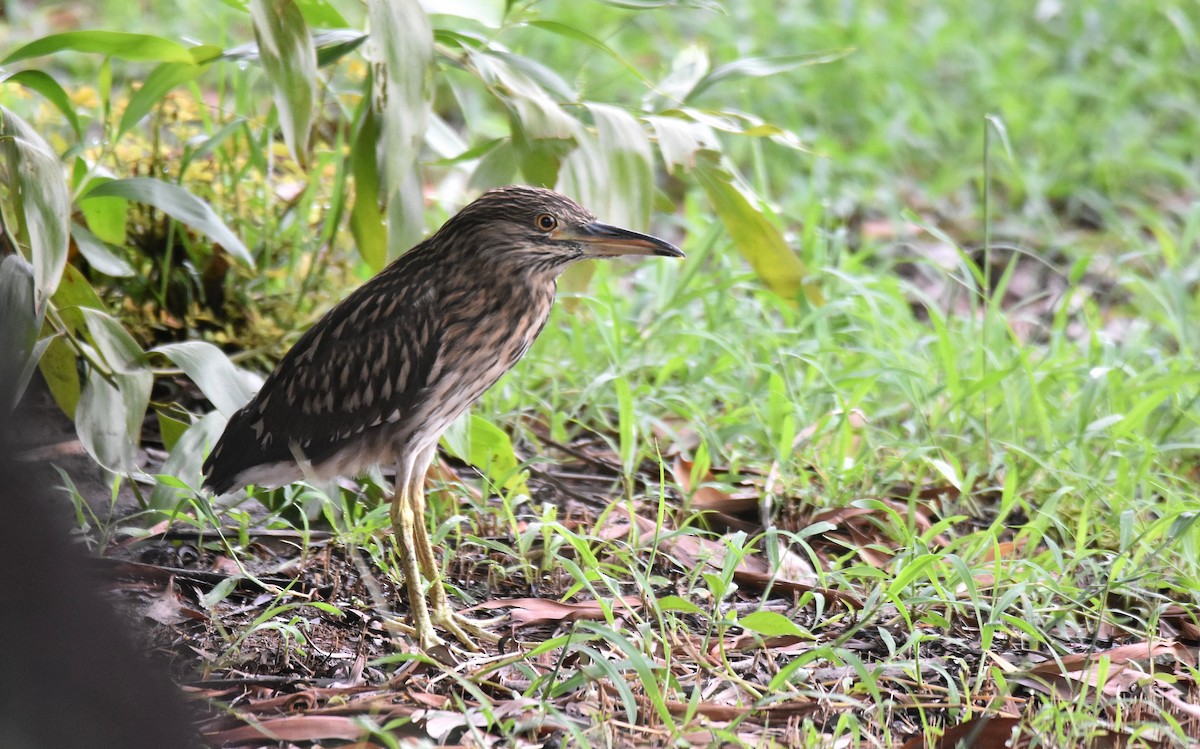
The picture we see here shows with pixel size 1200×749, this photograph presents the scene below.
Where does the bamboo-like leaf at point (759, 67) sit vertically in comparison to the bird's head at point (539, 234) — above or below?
above

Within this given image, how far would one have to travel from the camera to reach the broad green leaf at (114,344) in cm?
369

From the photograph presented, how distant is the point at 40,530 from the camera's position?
5.65 ft

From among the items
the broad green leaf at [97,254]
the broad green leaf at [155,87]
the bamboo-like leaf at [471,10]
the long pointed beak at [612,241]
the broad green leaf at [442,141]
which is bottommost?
the broad green leaf at [97,254]

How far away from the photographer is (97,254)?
4023 mm

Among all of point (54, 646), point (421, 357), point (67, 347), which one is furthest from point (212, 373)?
point (54, 646)

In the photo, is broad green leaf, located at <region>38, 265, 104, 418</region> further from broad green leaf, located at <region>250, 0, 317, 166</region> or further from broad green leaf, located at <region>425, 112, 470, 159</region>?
broad green leaf, located at <region>425, 112, 470, 159</region>

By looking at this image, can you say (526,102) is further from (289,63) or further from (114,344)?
(114,344)

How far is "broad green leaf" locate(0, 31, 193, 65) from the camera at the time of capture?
3.62 meters

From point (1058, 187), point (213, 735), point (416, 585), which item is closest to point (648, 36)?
point (1058, 187)

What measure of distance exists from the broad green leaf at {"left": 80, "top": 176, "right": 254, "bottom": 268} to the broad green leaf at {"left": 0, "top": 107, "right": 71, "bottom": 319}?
1.57 ft

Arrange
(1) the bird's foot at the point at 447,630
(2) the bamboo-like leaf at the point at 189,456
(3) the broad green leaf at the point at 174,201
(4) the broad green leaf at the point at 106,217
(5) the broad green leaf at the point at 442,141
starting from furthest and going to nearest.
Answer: (5) the broad green leaf at the point at 442,141 < (4) the broad green leaf at the point at 106,217 < (3) the broad green leaf at the point at 174,201 < (2) the bamboo-like leaf at the point at 189,456 < (1) the bird's foot at the point at 447,630

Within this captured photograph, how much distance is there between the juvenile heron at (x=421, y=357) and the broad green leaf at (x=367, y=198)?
1.53 feet

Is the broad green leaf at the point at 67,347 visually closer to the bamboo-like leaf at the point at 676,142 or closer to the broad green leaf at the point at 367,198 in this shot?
the broad green leaf at the point at 367,198

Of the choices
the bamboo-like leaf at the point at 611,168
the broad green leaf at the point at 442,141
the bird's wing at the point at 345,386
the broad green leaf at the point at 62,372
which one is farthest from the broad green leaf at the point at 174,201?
the bamboo-like leaf at the point at 611,168
